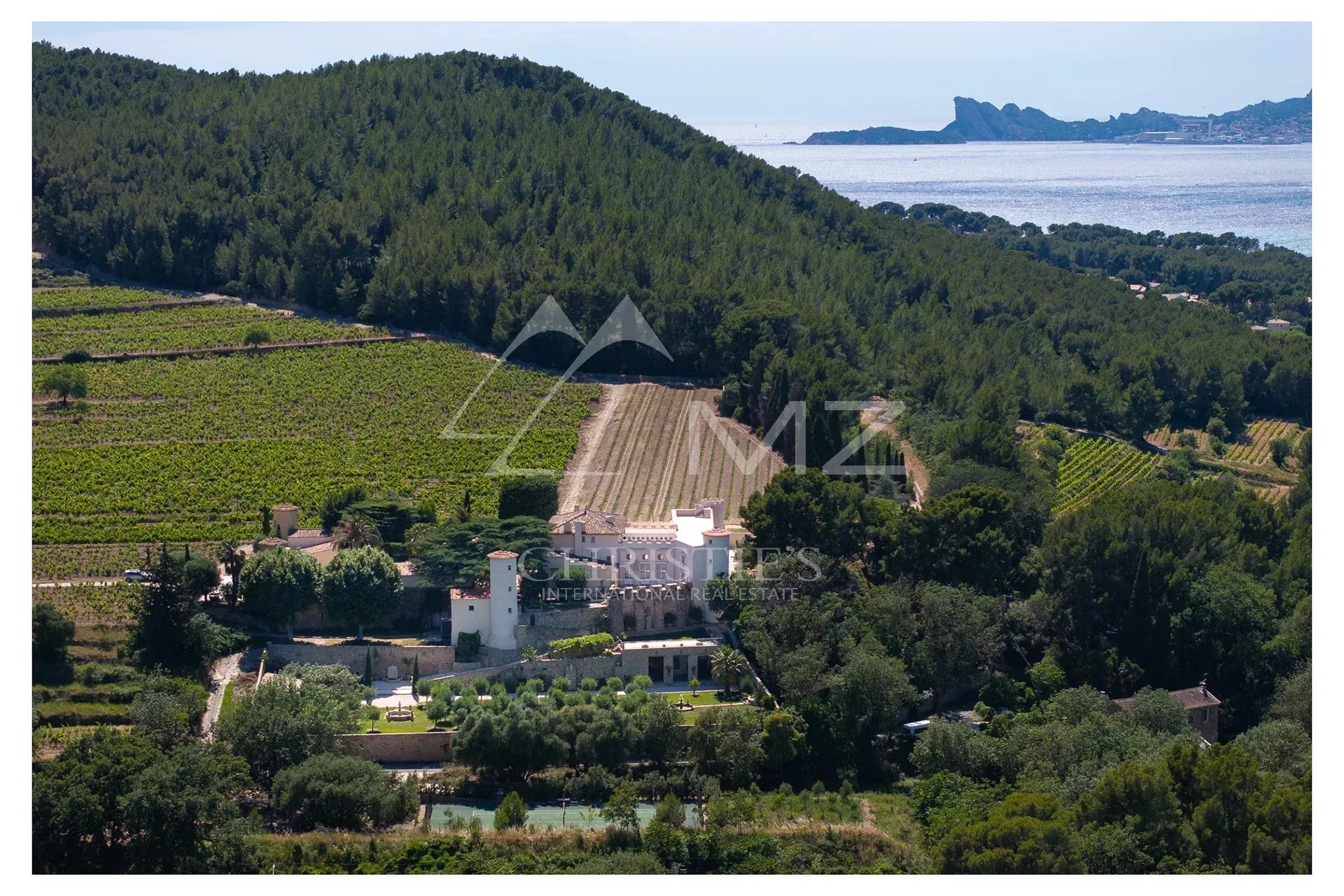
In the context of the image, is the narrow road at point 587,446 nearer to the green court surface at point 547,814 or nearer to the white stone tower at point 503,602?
the white stone tower at point 503,602

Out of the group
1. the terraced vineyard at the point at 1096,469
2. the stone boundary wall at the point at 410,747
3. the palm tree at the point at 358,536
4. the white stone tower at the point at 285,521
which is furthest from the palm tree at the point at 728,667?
the terraced vineyard at the point at 1096,469

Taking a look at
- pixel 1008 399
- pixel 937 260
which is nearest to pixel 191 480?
pixel 1008 399

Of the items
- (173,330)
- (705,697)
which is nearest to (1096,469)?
→ (705,697)

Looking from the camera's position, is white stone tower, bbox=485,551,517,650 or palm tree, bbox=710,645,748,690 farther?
white stone tower, bbox=485,551,517,650

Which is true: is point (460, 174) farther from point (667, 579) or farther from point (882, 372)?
point (667, 579)

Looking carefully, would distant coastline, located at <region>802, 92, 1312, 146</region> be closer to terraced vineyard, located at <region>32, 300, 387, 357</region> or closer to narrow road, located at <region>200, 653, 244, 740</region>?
terraced vineyard, located at <region>32, 300, 387, 357</region>

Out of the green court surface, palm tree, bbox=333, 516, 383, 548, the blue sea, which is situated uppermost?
the blue sea

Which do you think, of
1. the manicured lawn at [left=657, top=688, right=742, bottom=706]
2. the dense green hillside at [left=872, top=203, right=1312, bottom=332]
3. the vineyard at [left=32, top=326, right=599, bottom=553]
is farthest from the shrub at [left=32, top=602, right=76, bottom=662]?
the dense green hillside at [left=872, top=203, right=1312, bottom=332]
